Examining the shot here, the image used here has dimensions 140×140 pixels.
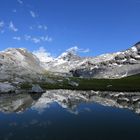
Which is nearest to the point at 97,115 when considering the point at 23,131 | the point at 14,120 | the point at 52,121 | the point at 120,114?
the point at 120,114

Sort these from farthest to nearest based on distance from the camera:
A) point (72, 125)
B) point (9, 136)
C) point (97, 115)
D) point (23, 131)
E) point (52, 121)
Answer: point (97, 115), point (52, 121), point (72, 125), point (23, 131), point (9, 136)

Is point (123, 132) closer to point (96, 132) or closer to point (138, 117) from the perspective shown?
point (96, 132)

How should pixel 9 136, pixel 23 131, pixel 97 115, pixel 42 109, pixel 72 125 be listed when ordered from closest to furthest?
pixel 9 136, pixel 23 131, pixel 72 125, pixel 97 115, pixel 42 109

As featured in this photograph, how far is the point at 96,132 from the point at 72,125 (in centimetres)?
714

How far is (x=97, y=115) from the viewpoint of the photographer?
64.1 metres

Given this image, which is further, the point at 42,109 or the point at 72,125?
the point at 42,109

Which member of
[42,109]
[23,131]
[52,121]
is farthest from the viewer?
[42,109]

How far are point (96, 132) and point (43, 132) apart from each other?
764 cm

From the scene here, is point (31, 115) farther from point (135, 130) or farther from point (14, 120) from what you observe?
point (135, 130)

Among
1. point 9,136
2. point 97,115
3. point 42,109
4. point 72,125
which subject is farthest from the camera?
point 42,109

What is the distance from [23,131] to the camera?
47.5 meters

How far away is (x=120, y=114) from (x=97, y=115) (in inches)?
188

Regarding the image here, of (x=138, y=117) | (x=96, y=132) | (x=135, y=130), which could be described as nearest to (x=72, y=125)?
(x=96, y=132)

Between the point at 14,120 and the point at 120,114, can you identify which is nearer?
the point at 14,120
